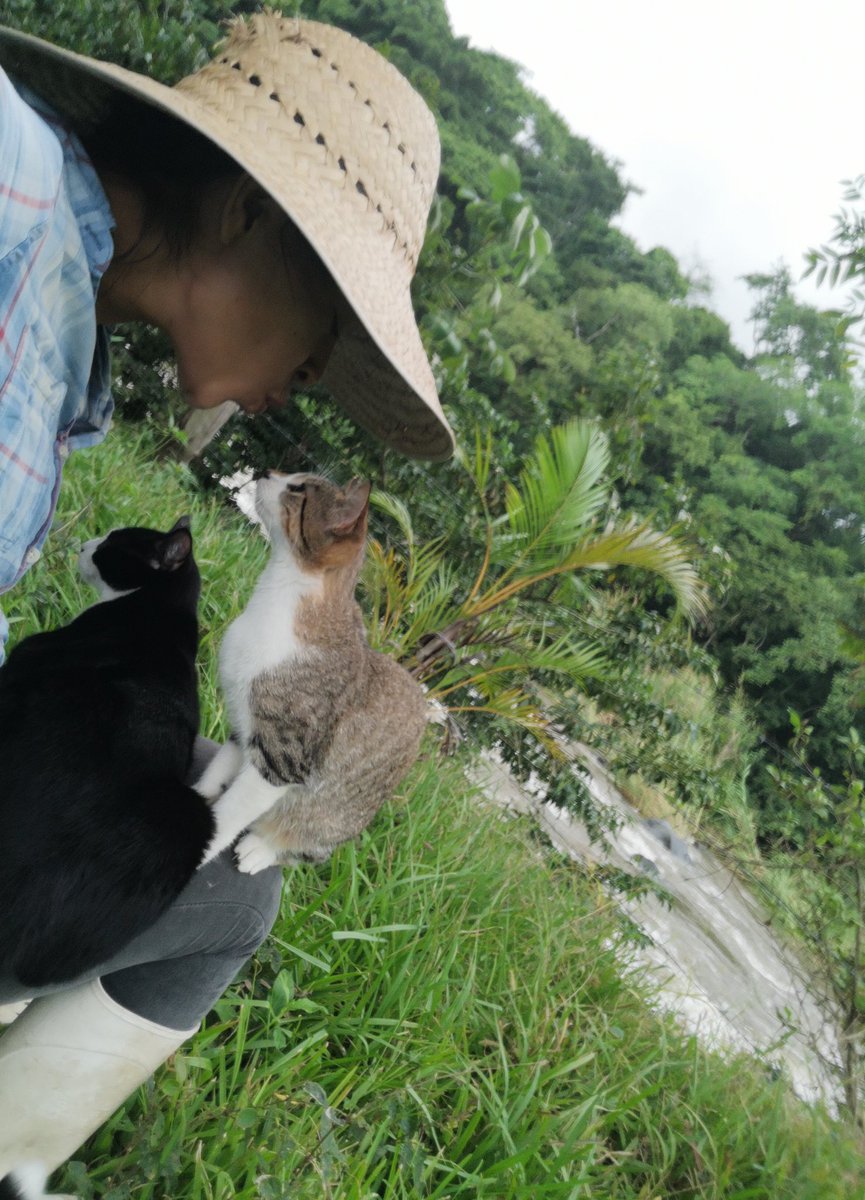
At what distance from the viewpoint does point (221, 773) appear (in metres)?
1.50

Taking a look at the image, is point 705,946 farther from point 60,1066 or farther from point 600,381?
point 60,1066

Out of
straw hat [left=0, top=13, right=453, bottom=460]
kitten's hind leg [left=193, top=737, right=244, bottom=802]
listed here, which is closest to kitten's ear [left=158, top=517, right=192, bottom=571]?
kitten's hind leg [left=193, top=737, right=244, bottom=802]

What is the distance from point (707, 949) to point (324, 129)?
5.97 meters

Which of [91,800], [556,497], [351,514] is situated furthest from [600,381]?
[91,800]

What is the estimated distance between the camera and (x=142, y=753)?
4.08ft

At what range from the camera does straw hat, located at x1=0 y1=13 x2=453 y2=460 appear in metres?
1.08

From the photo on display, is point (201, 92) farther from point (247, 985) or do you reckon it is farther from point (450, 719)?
point (450, 719)

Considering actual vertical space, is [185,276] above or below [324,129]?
below

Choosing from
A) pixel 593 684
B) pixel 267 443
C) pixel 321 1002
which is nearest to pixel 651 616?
pixel 593 684

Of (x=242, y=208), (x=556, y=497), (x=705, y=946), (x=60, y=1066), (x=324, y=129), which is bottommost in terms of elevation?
(x=705, y=946)

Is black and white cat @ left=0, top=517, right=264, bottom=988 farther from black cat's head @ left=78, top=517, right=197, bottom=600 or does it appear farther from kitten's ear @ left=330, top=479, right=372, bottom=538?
kitten's ear @ left=330, top=479, right=372, bottom=538

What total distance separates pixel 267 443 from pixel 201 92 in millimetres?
4499

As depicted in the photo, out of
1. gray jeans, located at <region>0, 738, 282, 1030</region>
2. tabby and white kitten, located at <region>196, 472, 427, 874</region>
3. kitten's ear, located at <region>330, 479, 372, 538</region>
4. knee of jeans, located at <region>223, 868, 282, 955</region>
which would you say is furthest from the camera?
kitten's ear, located at <region>330, 479, 372, 538</region>

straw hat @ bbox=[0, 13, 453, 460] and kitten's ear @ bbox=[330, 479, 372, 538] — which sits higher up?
straw hat @ bbox=[0, 13, 453, 460]
